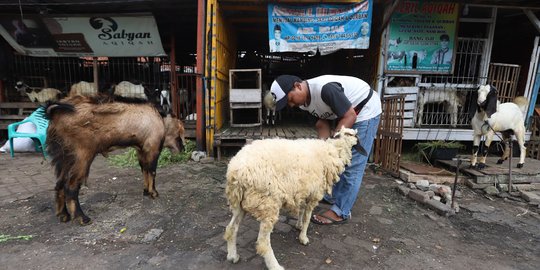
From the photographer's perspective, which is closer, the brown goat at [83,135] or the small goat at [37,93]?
the brown goat at [83,135]

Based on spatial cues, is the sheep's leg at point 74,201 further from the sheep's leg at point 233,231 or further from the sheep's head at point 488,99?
the sheep's head at point 488,99

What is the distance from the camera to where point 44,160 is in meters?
5.96

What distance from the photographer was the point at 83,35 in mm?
7891

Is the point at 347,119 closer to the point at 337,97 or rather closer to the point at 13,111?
the point at 337,97

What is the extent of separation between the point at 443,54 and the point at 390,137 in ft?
8.93

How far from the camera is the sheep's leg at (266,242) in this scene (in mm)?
2363

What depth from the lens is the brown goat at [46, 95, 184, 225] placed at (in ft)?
10.5

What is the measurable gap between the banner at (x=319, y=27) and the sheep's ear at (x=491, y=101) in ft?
8.17

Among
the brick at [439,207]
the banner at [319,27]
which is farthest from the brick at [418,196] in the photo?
the banner at [319,27]

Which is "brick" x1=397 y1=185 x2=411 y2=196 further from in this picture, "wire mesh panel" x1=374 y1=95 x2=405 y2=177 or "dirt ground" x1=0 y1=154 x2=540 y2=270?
"wire mesh panel" x1=374 y1=95 x2=405 y2=177

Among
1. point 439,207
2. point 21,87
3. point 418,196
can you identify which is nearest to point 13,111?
point 21,87

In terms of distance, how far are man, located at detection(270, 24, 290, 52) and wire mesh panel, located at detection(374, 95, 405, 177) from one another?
97.8 inches

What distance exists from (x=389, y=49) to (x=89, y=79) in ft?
34.3

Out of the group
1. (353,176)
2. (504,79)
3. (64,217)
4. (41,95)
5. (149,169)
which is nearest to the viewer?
(64,217)
